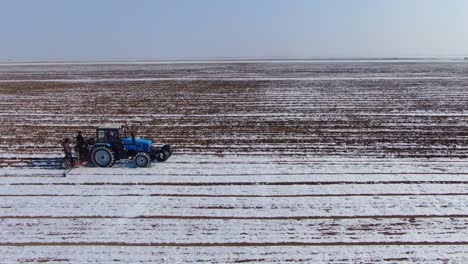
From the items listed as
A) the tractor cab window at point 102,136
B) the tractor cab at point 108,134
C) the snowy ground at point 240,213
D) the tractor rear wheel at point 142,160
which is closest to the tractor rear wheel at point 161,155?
the snowy ground at point 240,213

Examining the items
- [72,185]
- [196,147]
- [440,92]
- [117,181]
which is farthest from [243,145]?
[440,92]

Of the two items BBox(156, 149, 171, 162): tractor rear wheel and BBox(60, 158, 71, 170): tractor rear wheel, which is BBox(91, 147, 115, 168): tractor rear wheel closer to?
BBox(60, 158, 71, 170): tractor rear wheel

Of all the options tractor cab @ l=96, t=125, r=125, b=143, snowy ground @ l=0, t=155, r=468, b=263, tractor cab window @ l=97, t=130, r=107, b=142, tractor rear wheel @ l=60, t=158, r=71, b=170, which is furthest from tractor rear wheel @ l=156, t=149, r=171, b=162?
tractor rear wheel @ l=60, t=158, r=71, b=170

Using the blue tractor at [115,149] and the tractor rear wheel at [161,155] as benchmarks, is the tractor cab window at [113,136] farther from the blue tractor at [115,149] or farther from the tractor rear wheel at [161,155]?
the tractor rear wheel at [161,155]

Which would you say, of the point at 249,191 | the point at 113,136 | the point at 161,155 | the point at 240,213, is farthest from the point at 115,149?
the point at 240,213

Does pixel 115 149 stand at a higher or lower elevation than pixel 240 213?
higher

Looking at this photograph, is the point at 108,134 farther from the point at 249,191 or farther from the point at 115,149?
the point at 249,191
